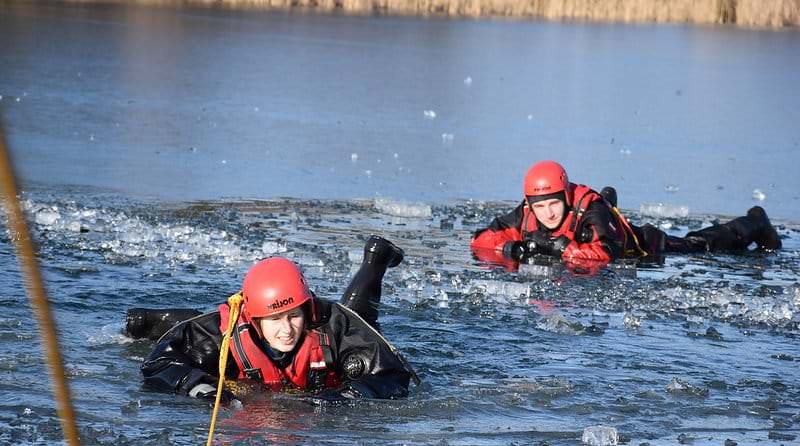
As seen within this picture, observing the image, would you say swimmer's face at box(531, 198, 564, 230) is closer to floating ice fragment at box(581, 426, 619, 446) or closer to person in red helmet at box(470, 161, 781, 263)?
person in red helmet at box(470, 161, 781, 263)

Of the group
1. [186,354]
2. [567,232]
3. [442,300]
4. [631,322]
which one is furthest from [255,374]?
[567,232]

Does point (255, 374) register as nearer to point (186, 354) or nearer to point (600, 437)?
point (186, 354)

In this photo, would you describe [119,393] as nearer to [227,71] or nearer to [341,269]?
[341,269]

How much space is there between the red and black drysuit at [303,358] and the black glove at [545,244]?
409 cm

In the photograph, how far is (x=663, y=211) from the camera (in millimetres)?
12367

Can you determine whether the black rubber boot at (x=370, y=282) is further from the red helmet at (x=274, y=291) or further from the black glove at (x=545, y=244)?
the black glove at (x=545, y=244)

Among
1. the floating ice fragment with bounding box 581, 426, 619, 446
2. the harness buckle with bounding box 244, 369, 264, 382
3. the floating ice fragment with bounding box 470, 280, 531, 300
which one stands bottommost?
the floating ice fragment with bounding box 470, 280, 531, 300

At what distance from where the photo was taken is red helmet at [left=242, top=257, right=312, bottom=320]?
5.80m

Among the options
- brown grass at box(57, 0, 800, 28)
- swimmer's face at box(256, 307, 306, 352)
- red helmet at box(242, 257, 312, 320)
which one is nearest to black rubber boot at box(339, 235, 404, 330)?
swimmer's face at box(256, 307, 306, 352)

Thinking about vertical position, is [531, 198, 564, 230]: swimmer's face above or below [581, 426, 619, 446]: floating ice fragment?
above

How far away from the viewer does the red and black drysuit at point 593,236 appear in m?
10.0

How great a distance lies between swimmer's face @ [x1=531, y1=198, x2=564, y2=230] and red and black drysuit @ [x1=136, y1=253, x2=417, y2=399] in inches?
163

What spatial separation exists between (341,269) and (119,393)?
321 centimetres

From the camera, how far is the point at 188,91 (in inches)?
774
